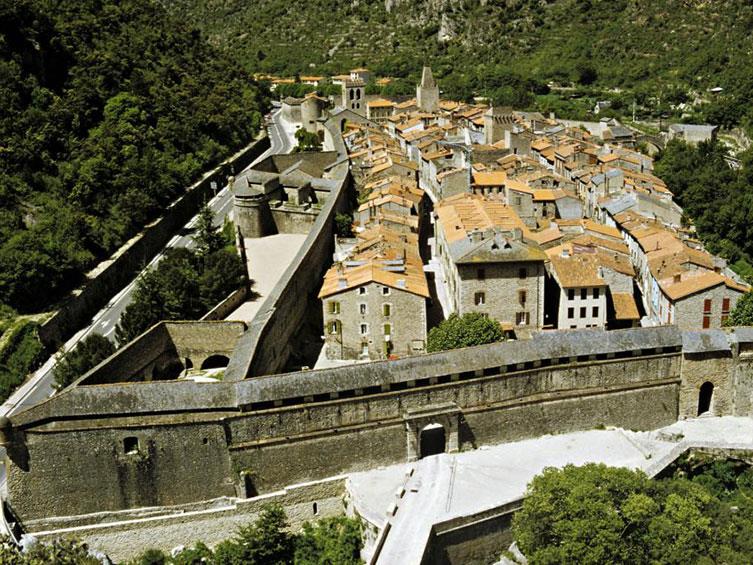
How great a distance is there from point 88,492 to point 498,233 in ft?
69.6

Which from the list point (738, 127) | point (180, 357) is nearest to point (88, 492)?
point (180, 357)

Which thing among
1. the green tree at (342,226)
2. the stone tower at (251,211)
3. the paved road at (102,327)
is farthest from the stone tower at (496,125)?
the green tree at (342,226)

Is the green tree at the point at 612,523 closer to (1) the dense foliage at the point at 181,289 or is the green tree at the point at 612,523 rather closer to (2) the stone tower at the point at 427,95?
(1) the dense foliage at the point at 181,289

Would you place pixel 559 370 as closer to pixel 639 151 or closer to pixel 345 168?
pixel 345 168

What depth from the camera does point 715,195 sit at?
57.0 m

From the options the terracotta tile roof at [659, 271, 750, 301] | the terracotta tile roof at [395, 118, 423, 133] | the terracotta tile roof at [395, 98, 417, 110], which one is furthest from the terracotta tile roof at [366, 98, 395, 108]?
the terracotta tile roof at [659, 271, 750, 301]

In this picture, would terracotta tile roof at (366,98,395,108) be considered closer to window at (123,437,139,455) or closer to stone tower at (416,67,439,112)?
stone tower at (416,67,439,112)

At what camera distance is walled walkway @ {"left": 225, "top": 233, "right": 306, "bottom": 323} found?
128 feet

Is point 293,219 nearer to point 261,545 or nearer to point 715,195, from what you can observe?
point 715,195

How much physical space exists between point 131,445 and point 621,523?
1448cm

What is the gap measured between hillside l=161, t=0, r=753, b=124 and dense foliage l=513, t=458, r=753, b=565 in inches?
2598

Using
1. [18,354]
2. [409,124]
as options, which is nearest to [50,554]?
[18,354]

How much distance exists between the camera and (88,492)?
2488 cm

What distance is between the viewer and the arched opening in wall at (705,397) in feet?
98.8
